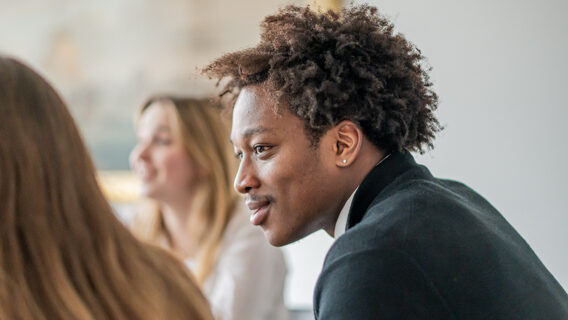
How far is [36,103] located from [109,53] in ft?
7.23

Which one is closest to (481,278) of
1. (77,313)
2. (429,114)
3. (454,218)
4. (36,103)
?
(454,218)

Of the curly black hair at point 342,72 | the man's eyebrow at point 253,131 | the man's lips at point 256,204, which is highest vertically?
the curly black hair at point 342,72

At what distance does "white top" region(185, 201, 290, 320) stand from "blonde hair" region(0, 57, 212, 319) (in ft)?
3.14

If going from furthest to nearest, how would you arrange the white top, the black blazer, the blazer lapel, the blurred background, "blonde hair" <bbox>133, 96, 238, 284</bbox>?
"blonde hair" <bbox>133, 96, 238, 284</bbox> → the white top → the blurred background → the blazer lapel → the black blazer

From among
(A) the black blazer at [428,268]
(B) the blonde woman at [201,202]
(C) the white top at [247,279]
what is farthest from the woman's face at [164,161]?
(A) the black blazer at [428,268]

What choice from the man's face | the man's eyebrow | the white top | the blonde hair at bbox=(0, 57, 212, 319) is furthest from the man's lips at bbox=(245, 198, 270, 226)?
the white top

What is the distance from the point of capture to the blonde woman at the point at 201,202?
2.39 meters

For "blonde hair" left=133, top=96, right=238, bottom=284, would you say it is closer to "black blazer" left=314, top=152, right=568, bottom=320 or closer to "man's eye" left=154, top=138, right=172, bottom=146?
"man's eye" left=154, top=138, right=172, bottom=146

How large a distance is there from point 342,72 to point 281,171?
18 cm

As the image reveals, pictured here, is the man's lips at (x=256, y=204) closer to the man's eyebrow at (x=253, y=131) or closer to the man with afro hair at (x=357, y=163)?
the man with afro hair at (x=357, y=163)

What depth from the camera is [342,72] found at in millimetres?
→ 1083

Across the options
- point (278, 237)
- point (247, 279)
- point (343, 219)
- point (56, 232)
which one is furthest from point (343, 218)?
point (247, 279)

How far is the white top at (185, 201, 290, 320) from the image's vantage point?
7.63ft

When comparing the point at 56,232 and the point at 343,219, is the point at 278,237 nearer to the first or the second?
the point at 343,219
